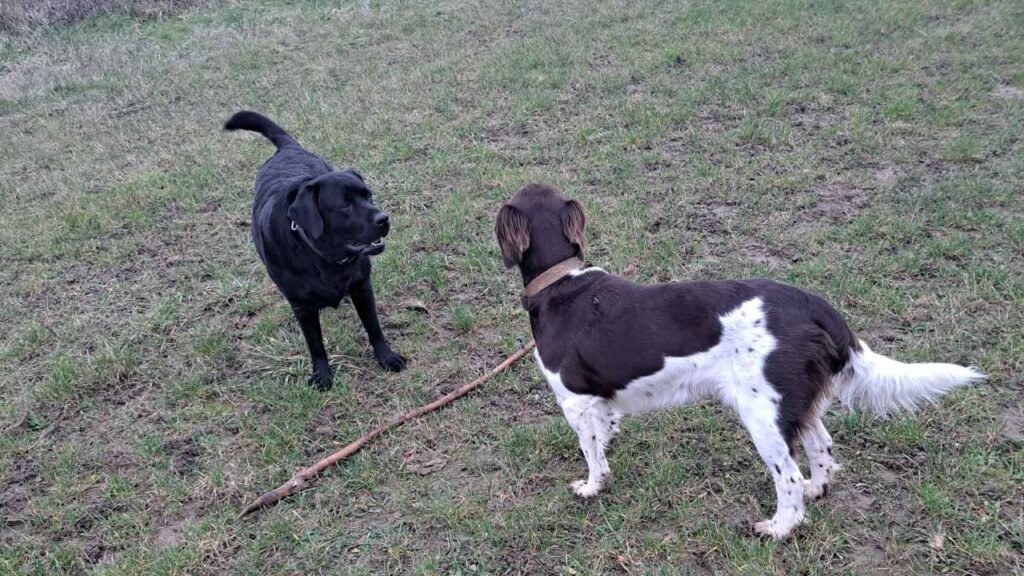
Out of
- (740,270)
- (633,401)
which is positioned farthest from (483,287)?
(633,401)

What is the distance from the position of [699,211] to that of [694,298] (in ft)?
8.41

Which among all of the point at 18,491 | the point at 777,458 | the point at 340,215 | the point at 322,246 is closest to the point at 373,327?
the point at 322,246

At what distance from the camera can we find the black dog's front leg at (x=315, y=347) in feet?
12.6

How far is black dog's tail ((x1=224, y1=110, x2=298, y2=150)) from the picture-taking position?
4.84m

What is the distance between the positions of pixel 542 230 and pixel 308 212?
4.11 ft

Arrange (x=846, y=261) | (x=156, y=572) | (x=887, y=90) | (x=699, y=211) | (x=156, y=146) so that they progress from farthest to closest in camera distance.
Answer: (x=156, y=146)
(x=887, y=90)
(x=699, y=211)
(x=846, y=261)
(x=156, y=572)

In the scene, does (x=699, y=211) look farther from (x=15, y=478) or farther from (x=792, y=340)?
(x=15, y=478)

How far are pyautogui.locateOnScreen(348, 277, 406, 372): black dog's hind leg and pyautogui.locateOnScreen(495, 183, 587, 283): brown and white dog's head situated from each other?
4.12 feet

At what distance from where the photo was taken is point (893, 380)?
2537 mm

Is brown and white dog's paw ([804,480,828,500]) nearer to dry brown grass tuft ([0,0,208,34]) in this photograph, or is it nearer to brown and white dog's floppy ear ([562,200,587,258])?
brown and white dog's floppy ear ([562,200,587,258])

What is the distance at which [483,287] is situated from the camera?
4.56m

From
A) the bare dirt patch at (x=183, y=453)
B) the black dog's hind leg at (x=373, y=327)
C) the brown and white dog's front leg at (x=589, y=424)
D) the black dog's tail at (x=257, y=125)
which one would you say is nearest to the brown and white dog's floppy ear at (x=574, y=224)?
the brown and white dog's front leg at (x=589, y=424)

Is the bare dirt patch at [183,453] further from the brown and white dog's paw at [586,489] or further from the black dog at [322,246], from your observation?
the brown and white dog's paw at [586,489]

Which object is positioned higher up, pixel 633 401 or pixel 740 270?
pixel 633 401
